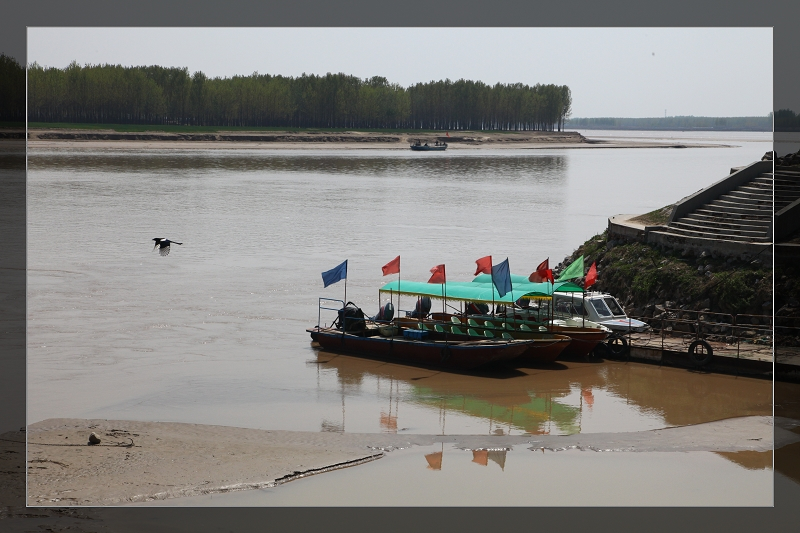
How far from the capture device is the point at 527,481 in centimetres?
1206

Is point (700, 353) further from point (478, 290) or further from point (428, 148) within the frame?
point (428, 148)

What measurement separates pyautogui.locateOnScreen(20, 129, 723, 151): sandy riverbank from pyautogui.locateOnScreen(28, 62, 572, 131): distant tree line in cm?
192

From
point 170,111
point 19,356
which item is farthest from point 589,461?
point 170,111

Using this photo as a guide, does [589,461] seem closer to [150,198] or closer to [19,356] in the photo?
[19,356]

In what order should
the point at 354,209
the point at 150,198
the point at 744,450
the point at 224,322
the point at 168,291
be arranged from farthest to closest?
the point at 150,198
the point at 354,209
the point at 168,291
the point at 224,322
the point at 744,450

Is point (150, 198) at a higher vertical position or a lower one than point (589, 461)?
higher

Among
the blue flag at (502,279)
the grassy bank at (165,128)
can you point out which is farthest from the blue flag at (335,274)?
the grassy bank at (165,128)

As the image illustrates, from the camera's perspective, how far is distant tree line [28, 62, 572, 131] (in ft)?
321

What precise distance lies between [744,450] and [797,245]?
7.07 metres

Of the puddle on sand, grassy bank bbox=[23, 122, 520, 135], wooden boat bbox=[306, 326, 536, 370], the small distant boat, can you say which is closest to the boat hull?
the small distant boat

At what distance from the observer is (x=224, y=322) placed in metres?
22.5

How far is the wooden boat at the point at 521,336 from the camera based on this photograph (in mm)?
18797

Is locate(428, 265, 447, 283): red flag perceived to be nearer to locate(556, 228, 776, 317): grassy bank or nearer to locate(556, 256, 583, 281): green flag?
locate(556, 256, 583, 281): green flag

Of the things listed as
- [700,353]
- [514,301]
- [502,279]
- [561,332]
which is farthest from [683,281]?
[502,279]
